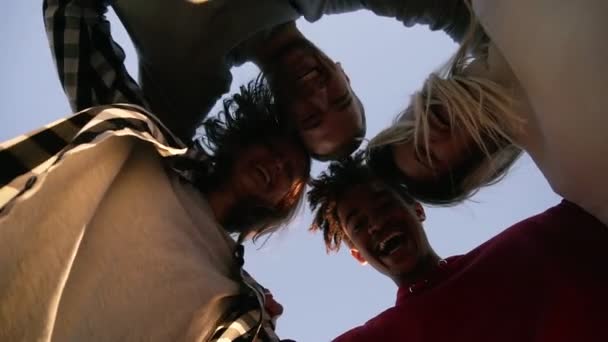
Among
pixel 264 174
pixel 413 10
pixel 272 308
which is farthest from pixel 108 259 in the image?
pixel 413 10

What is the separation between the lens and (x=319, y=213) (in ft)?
3.58

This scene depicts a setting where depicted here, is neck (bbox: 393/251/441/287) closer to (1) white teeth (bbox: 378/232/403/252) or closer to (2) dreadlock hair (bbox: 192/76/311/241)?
(1) white teeth (bbox: 378/232/403/252)

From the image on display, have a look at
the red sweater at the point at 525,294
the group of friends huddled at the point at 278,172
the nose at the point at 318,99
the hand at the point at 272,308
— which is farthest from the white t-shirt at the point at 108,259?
the nose at the point at 318,99

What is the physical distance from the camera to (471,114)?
65 cm

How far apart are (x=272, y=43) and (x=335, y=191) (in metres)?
0.29

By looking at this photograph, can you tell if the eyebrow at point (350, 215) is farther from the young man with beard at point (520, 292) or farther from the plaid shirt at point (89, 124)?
the plaid shirt at point (89, 124)

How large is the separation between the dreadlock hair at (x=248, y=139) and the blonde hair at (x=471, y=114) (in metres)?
0.21

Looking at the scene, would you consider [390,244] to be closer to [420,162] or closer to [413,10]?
[420,162]

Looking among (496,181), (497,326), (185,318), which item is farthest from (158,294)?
(496,181)

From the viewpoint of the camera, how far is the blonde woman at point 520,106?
0.44m

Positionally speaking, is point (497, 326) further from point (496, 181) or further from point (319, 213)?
point (319, 213)

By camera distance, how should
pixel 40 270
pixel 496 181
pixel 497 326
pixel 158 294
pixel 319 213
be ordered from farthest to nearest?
pixel 319 213
pixel 496 181
pixel 497 326
pixel 158 294
pixel 40 270

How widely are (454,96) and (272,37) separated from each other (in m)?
0.40

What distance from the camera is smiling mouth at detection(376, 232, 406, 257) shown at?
0.94 metres
